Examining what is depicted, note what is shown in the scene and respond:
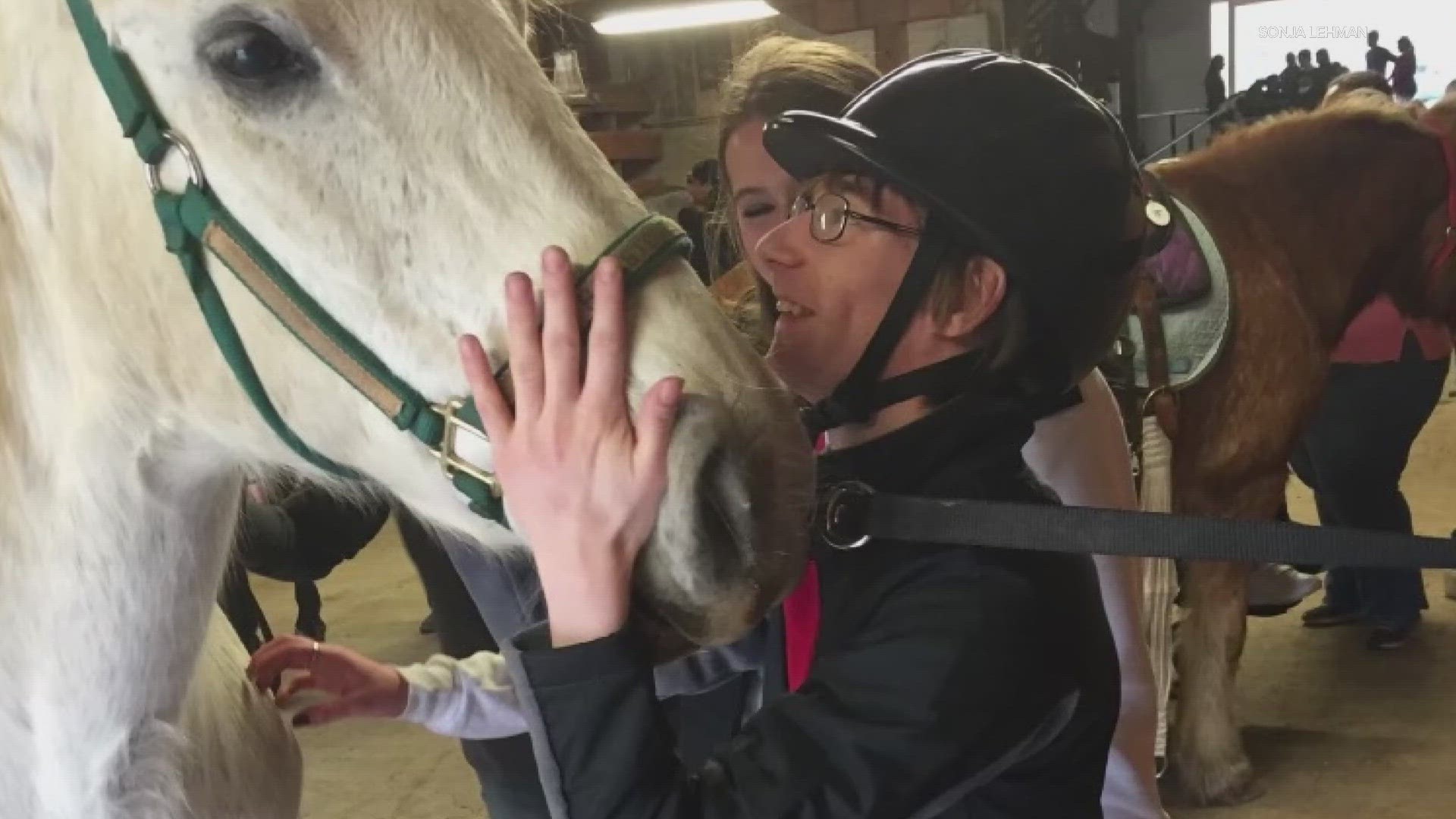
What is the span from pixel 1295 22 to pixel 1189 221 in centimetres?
645

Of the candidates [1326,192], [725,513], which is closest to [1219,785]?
[1326,192]

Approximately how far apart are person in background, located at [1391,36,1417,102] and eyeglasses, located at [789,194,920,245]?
6.51 m

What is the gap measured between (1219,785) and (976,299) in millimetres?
2078

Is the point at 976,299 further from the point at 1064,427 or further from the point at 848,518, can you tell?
the point at 1064,427

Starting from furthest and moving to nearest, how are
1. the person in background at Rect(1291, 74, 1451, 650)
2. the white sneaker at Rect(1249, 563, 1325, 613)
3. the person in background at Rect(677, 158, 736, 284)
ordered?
the person in background at Rect(1291, 74, 1451, 650) < the white sneaker at Rect(1249, 563, 1325, 613) < the person in background at Rect(677, 158, 736, 284)

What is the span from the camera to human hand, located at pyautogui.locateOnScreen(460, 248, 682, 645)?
74cm

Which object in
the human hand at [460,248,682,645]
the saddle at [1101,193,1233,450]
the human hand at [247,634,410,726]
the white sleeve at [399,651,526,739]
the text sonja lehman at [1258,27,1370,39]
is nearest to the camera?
the human hand at [460,248,682,645]

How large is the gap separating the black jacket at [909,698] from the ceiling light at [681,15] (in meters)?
3.55

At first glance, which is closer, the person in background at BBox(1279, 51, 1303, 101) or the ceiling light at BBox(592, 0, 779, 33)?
the ceiling light at BBox(592, 0, 779, 33)

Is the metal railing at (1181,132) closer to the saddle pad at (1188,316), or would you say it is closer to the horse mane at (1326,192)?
the horse mane at (1326,192)

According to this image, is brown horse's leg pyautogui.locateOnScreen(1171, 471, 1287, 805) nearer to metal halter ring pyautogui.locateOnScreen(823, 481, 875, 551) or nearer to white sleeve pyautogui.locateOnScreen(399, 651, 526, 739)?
white sleeve pyautogui.locateOnScreen(399, 651, 526, 739)

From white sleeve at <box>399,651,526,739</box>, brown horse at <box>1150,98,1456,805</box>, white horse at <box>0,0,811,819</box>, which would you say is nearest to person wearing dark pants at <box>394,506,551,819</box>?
white sleeve at <box>399,651,526,739</box>

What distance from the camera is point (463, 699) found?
1.36 m

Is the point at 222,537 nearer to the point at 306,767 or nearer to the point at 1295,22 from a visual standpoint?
the point at 306,767
